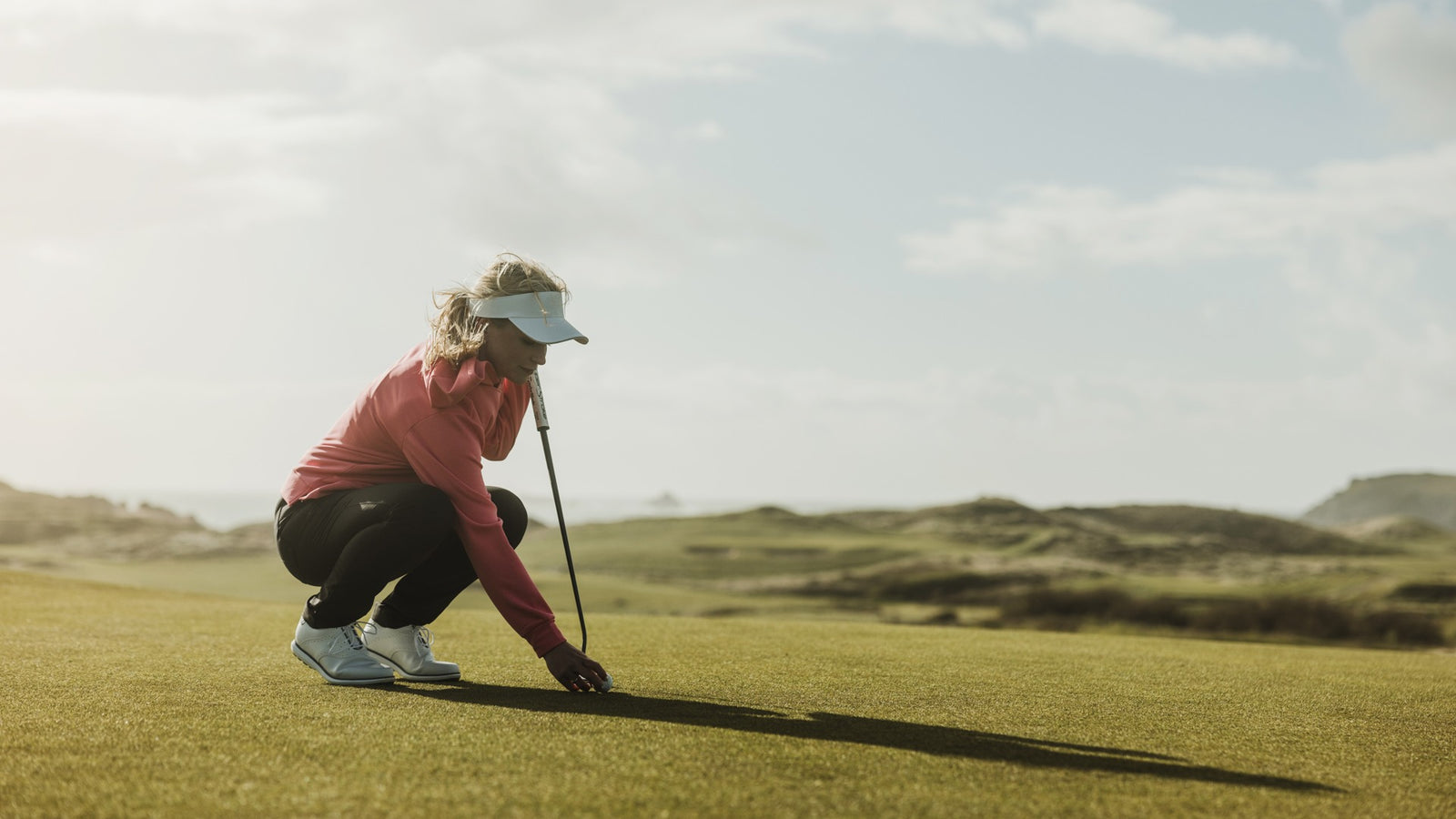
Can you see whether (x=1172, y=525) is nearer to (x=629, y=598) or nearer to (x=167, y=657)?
(x=629, y=598)

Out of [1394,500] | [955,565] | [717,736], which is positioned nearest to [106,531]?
[955,565]

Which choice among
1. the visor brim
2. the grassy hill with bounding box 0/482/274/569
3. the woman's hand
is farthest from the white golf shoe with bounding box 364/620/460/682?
the grassy hill with bounding box 0/482/274/569

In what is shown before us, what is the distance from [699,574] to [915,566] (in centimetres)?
552

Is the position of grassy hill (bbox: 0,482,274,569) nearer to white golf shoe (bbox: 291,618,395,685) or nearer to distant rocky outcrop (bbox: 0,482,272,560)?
distant rocky outcrop (bbox: 0,482,272,560)

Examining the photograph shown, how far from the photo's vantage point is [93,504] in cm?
3259

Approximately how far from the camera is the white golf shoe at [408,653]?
4027 mm

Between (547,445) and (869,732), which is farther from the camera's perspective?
(547,445)

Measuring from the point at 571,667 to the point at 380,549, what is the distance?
767 mm

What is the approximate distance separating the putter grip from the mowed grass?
3.12 feet

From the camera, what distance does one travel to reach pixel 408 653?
405 centimetres

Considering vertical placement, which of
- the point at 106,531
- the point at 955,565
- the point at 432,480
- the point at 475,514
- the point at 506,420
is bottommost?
the point at 955,565

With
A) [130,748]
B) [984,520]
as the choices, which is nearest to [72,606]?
[130,748]

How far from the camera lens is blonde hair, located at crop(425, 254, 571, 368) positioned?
3.57 metres

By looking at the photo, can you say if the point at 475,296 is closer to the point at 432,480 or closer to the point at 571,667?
the point at 432,480
